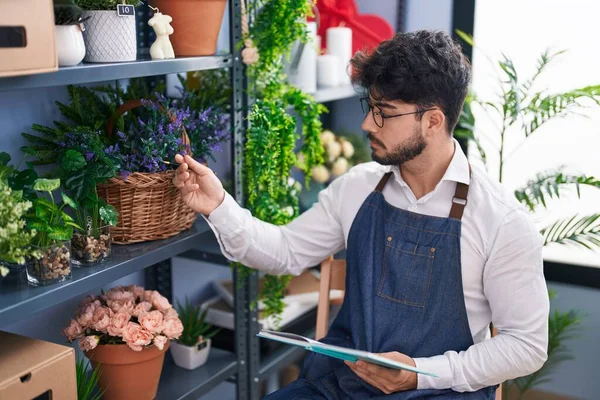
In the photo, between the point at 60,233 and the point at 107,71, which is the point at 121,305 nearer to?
the point at 60,233

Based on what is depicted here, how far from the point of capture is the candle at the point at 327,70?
2.31 metres

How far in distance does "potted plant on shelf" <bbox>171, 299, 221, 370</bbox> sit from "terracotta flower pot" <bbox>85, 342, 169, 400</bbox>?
0.86 ft

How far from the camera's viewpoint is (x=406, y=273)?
1.66 m

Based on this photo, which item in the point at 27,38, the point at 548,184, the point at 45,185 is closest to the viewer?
the point at 27,38

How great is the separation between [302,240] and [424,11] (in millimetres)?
1359

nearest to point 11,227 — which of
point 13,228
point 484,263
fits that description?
point 13,228

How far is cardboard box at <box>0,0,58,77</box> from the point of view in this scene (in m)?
1.21

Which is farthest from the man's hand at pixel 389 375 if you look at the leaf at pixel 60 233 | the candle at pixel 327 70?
the candle at pixel 327 70

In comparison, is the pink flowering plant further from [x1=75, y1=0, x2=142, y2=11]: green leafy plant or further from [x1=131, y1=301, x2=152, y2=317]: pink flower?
[x1=75, y1=0, x2=142, y2=11]: green leafy plant

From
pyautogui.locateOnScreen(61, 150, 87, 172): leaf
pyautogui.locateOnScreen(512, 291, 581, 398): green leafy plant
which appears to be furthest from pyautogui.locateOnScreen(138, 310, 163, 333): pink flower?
pyautogui.locateOnScreen(512, 291, 581, 398): green leafy plant

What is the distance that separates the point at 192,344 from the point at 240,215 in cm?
51

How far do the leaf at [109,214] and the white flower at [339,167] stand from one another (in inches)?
47.9

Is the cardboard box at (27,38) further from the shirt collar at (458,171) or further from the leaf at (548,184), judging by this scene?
the leaf at (548,184)

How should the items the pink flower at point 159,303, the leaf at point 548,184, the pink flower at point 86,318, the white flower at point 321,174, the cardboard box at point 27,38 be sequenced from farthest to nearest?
the white flower at point 321,174
the leaf at point 548,184
the pink flower at point 159,303
the pink flower at point 86,318
the cardboard box at point 27,38
